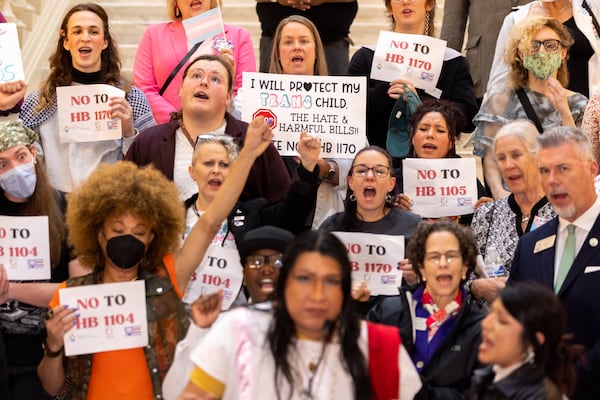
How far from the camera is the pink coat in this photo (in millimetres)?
8164

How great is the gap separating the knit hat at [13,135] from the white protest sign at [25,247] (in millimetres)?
453

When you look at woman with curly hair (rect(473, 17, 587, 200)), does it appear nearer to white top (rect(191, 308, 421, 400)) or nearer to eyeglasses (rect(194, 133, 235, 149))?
eyeglasses (rect(194, 133, 235, 149))

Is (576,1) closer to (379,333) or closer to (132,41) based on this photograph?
(379,333)

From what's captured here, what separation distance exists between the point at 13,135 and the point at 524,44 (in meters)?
3.03

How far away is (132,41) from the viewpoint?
11.2 metres

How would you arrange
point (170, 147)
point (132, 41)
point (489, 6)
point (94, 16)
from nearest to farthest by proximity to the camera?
point (170, 147), point (94, 16), point (489, 6), point (132, 41)

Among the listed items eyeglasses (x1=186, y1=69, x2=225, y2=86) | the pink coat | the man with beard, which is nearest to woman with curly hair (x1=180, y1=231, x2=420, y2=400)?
the man with beard

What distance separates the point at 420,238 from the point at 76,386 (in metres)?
1.76

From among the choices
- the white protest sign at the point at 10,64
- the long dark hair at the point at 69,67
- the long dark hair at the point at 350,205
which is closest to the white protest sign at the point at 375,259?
the long dark hair at the point at 350,205

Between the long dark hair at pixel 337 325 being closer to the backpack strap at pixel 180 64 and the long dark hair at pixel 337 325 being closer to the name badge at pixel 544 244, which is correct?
the name badge at pixel 544 244

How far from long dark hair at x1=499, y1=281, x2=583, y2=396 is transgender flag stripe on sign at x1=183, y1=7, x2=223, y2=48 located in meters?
3.67

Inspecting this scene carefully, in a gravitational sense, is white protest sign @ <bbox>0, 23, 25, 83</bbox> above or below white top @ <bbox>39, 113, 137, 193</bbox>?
above

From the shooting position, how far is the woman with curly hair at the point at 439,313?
5773 mm

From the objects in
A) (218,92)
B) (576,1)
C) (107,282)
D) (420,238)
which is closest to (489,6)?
(576,1)
